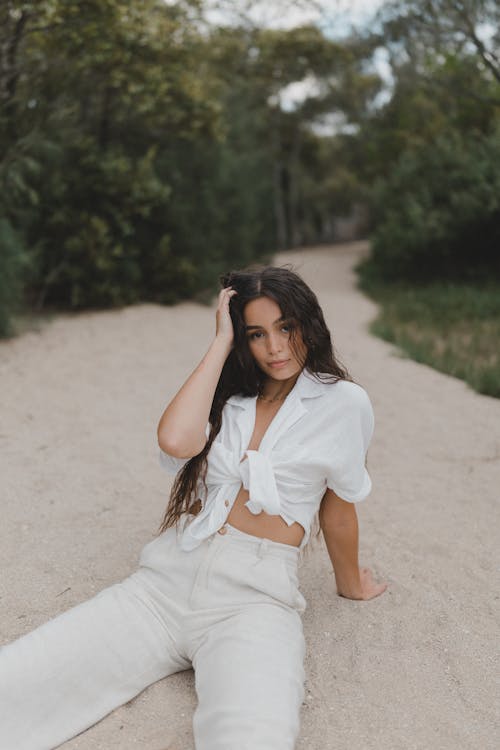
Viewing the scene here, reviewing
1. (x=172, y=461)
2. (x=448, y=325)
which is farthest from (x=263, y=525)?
(x=448, y=325)

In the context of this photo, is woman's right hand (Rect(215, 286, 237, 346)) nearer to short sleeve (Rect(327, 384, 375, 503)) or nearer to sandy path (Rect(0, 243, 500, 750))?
short sleeve (Rect(327, 384, 375, 503))

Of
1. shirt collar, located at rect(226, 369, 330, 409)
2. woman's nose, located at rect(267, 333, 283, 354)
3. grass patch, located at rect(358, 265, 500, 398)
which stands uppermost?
woman's nose, located at rect(267, 333, 283, 354)

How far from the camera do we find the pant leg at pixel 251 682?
186 centimetres

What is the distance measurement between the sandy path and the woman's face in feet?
3.68

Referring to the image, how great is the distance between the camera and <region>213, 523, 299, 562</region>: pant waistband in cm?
235

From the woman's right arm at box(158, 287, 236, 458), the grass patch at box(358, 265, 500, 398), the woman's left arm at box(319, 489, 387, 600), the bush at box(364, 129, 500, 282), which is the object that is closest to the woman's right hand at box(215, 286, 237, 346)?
the woman's right arm at box(158, 287, 236, 458)

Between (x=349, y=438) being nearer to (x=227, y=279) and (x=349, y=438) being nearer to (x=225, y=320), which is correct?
(x=225, y=320)

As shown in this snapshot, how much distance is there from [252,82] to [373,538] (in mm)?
17502

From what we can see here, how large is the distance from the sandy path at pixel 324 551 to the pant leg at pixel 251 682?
31 cm

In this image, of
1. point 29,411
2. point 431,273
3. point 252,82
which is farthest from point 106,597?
point 252,82

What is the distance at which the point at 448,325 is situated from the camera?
9.95 metres

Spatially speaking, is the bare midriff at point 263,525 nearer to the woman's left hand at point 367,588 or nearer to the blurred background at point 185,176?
the woman's left hand at point 367,588

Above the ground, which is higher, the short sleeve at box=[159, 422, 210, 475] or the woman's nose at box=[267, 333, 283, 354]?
the woman's nose at box=[267, 333, 283, 354]

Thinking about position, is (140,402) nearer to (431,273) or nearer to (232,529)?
(232,529)
